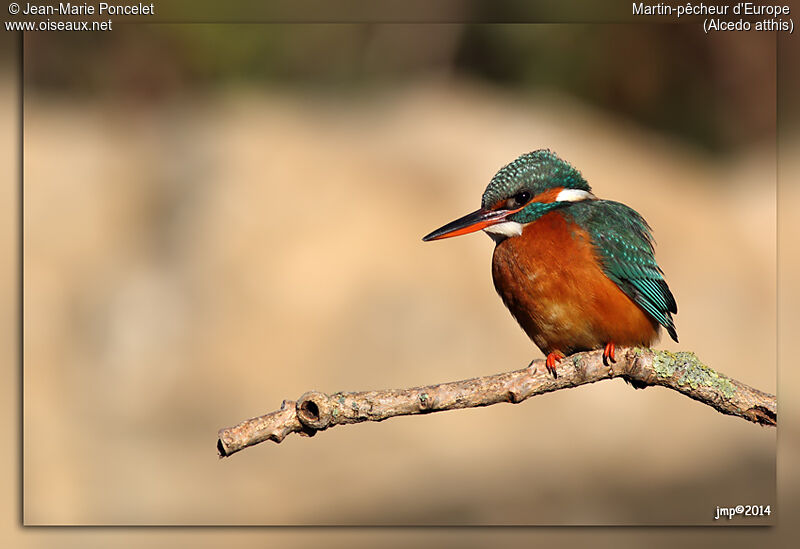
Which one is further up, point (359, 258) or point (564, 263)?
point (359, 258)

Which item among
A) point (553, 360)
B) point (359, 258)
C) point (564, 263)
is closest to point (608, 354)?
point (553, 360)

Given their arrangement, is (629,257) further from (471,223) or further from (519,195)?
(471,223)

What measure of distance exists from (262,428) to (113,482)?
169 centimetres

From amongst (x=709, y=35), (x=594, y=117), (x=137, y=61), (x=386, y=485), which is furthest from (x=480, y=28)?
(x=386, y=485)

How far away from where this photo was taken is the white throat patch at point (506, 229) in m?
2.55

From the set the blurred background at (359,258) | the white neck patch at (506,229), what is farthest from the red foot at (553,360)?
the blurred background at (359,258)

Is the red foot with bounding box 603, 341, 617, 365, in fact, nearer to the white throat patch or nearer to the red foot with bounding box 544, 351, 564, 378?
the red foot with bounding box 544, 351, 564, 378

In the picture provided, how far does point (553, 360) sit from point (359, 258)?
1.62 m

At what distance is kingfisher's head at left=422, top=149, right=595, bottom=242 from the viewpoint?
254 cm

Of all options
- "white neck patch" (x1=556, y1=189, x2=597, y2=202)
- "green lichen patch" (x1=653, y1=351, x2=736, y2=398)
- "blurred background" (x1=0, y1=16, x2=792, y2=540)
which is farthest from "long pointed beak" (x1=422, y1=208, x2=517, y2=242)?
"blurred background" (x1=0, y1=16, x2=792, y2=540)

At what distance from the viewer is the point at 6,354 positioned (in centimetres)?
281

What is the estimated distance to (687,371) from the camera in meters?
2.37

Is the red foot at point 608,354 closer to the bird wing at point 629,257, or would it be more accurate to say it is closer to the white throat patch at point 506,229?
the bird wing at point 629,257

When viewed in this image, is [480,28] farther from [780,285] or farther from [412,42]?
[780,285]
